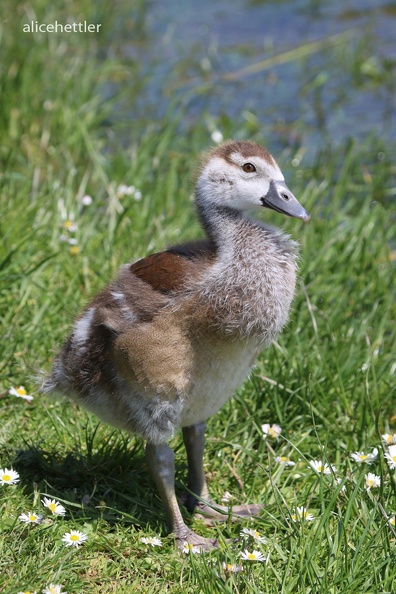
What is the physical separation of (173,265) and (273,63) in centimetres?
648

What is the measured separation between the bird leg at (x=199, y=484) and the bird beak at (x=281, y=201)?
1067 millimetres

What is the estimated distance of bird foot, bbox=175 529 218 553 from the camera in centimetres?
402

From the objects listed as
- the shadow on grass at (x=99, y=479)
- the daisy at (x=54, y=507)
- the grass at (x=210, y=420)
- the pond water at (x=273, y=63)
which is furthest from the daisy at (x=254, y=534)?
the pond water at (x=273, y=63)

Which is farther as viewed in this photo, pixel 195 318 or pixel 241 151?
pixel 241 151

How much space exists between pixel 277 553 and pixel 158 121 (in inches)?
206

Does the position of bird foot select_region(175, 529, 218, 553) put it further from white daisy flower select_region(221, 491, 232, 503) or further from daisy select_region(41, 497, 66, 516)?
daisy select_region(41, 497, 66, 516)

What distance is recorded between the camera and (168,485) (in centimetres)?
409

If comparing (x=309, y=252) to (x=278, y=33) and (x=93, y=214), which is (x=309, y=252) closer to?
(x=93, y=214)

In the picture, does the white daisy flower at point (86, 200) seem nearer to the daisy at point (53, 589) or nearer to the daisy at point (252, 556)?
the daisy at point (252, 556)

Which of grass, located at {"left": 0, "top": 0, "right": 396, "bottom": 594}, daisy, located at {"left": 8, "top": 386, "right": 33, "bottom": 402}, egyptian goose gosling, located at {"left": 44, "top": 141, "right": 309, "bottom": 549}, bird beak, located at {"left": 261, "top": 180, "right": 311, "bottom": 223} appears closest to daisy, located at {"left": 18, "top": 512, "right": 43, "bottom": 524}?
grass, located at {"left": 0, "top": 0, "right": 396, "bottom": 594}

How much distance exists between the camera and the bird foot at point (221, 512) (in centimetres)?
421

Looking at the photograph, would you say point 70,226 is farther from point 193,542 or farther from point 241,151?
point 193,542

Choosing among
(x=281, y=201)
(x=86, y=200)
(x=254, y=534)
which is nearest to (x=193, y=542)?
(x=254, y=534)

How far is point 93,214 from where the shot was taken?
6625mm
